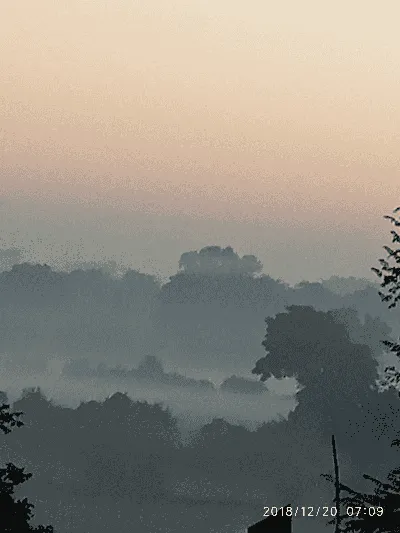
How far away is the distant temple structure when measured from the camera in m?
13.7

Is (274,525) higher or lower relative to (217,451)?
lower

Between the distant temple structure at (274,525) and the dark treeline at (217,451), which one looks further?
the dark treeline at (217,451)

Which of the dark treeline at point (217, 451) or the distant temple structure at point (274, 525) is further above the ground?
the dark treeline at point (217, 451)

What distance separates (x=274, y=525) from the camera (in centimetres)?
1383

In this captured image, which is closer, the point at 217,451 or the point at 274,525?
the point at 274,525

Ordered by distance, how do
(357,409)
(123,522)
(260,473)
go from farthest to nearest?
(260,473), (123,522), (357,409)

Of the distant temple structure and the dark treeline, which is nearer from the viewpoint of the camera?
the distant temple structure

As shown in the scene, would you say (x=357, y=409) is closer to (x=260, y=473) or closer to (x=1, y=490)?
(x=260, y=473)

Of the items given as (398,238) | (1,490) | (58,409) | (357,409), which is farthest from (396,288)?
(58,409)

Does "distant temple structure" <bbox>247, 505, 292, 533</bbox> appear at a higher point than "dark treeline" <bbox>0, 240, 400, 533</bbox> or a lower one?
lower

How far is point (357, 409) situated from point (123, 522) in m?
28.7

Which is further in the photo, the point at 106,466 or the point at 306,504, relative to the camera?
the point at 106,466

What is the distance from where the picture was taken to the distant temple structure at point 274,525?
1366cm

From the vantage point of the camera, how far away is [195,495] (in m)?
130
